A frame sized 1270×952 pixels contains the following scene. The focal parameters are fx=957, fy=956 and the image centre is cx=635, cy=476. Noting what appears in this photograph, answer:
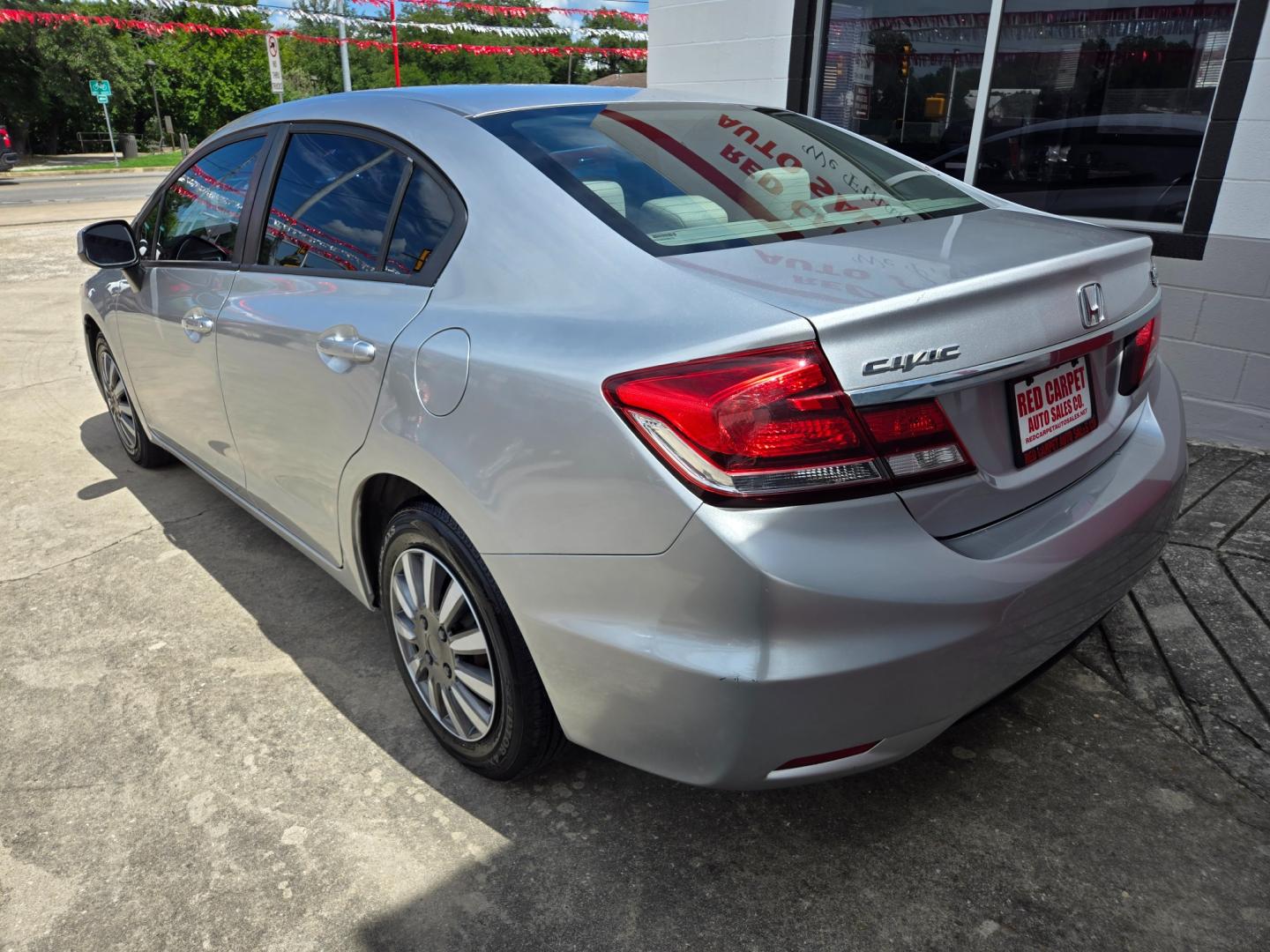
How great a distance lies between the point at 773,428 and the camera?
160 cm

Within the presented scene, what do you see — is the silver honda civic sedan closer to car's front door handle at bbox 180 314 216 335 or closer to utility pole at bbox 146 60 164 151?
car's front door handle at bbox 180 314 216 335

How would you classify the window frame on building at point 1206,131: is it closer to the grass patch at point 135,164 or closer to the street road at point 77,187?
the street road at point 77,187

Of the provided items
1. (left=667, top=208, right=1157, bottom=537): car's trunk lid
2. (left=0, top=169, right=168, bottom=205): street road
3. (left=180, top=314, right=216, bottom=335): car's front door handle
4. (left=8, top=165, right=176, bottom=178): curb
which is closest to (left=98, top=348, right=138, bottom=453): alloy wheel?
(left=180, top=314, right=216, bottom=335): car's front door handle

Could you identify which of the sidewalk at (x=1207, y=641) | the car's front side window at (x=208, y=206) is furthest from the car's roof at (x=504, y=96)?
the sidewalk at (x=1207, y=641)

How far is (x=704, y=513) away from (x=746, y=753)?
46 cm

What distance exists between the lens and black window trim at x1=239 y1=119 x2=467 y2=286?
88.4 inches

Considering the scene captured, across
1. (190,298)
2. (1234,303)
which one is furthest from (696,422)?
(1234,303)

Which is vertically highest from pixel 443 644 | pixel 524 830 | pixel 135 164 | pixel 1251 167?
pixel 1251 167

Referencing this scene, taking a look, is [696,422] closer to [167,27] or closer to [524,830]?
[524,830]

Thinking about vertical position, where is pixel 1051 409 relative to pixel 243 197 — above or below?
below

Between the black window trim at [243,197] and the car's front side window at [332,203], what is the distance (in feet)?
0.49

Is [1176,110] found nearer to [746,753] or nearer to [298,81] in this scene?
[746,753]

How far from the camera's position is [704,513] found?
5.25 ft

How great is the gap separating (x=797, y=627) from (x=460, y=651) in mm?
980
